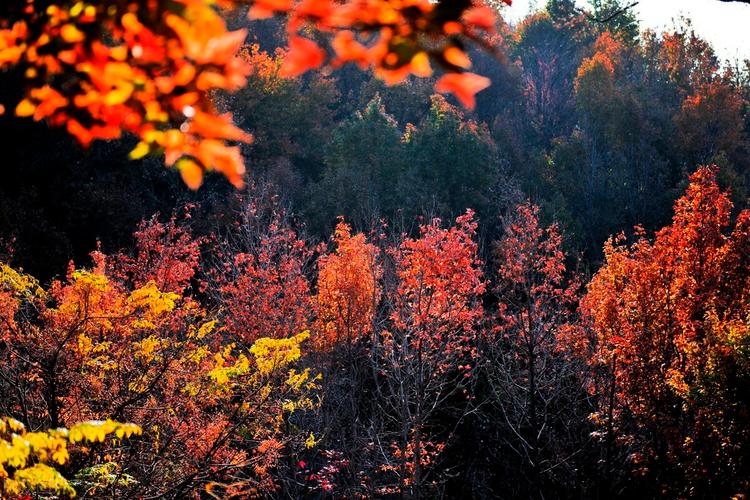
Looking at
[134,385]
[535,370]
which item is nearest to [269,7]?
[134,385]

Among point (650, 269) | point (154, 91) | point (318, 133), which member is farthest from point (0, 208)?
point (154, 91)

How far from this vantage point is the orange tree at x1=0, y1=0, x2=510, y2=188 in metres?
1.90

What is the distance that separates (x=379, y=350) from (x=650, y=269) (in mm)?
7346

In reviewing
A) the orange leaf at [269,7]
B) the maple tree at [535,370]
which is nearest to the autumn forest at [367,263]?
the orange leaf at [269,7]

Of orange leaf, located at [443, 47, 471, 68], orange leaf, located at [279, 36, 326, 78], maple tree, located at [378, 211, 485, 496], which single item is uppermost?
orange leaf, located at [443, 47, 471, 68]

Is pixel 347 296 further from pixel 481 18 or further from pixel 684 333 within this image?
pixel 481 18

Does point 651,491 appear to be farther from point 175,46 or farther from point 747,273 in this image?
point 175,46

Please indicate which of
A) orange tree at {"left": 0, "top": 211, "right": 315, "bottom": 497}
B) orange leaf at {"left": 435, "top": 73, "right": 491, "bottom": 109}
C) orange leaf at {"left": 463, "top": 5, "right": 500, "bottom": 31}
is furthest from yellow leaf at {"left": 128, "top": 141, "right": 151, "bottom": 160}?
orange tree at {"left": 0, "top": 211, "right": 315, "bottom": 497}

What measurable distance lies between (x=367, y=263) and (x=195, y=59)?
19.1 metres

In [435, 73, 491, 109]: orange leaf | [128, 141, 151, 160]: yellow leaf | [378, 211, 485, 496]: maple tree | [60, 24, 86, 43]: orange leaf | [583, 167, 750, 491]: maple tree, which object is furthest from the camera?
[378, 211, 485, 496]: maple tree

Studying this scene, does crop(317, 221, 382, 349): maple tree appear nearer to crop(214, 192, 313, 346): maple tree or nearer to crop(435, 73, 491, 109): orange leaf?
crop(214, 192, 313, 346): maple tree

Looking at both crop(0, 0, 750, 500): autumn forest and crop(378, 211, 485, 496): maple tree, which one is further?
crop(378, 211, 485, 496): maple tree

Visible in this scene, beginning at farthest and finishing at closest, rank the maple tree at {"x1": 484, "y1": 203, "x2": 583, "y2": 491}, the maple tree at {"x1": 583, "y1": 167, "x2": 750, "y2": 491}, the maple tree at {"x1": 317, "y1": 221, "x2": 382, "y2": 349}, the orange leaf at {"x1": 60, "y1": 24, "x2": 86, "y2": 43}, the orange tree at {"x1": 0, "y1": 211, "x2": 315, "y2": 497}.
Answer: the maple tree at {"x1": 317, "y1": 221, "x2": 382, "y2": 349} → the maple tree at {"x1": 484, "y1": 203, "x2": 583, "y2": 491} → the maple tree at {"x1": 583, "y1": 167, "x2": 750, "y2": 491} → the orange tree at {"x1": 0, "y1": 211, "x2": 315, "y2": 497} → the orange leaf at {"x1": 60, "y1": 24, "x2": 86, "y2": 43}

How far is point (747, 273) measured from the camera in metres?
14.2
